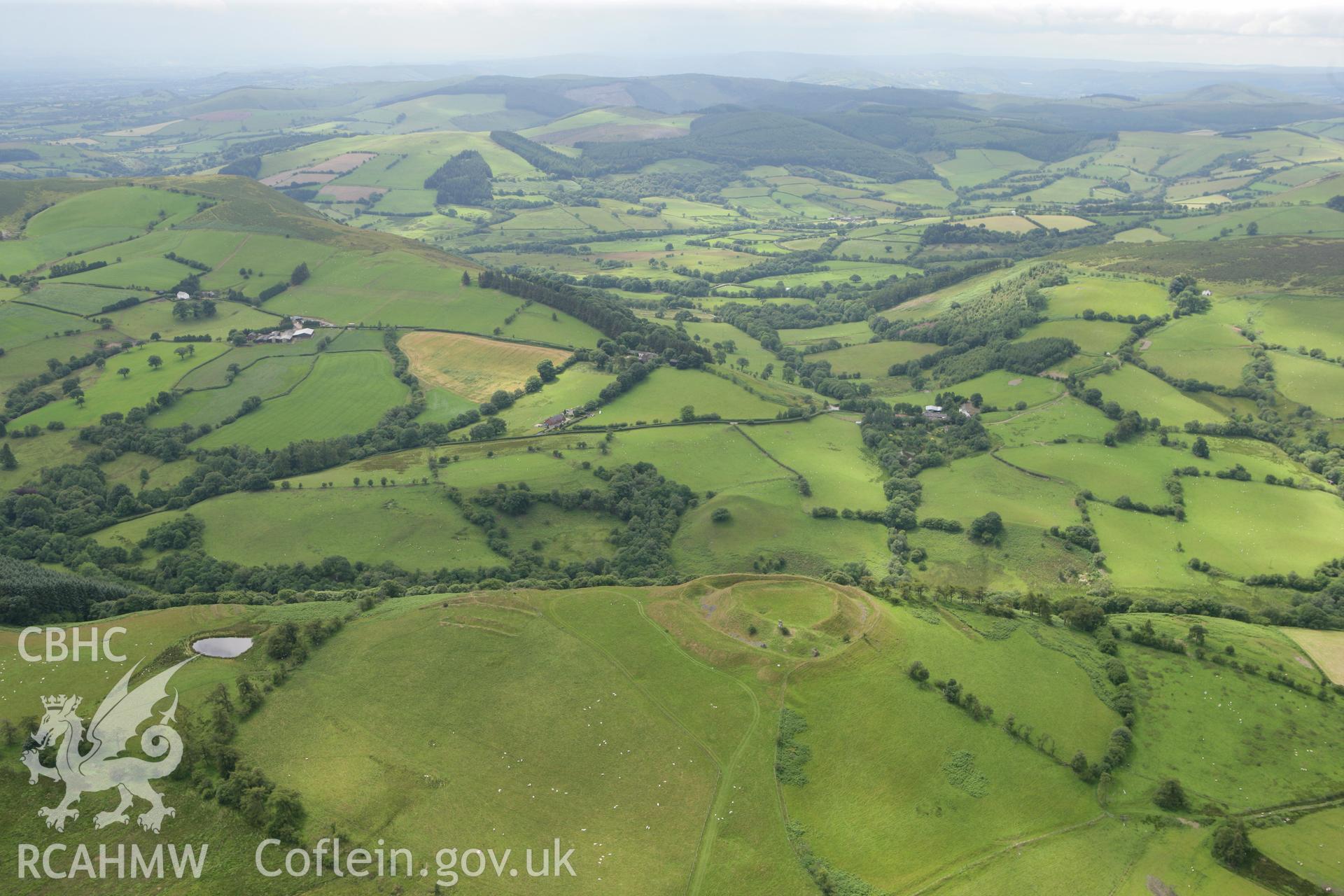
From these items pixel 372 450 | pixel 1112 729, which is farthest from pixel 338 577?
pixel 1112 729

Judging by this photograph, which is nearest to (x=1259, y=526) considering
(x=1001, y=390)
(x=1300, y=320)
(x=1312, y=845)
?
(x=1001, y=390)

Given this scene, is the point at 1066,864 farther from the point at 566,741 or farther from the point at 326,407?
the point at 326,407

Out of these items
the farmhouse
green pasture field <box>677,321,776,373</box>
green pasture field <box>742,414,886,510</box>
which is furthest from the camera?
green pasture field <box>677,321,776,373</box>

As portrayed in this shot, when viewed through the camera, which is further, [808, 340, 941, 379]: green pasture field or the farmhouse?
[808, 340, 941, 379]: green pasture field

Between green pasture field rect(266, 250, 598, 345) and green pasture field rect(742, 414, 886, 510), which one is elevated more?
green pasture field rect(266, 250, 598, 345)

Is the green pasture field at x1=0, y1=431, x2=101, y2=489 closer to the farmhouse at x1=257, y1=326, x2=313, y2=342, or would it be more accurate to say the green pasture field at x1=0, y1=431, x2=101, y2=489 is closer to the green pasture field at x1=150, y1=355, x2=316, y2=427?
the green pasture field at x1=150, y1=355, x2=316, y2=427

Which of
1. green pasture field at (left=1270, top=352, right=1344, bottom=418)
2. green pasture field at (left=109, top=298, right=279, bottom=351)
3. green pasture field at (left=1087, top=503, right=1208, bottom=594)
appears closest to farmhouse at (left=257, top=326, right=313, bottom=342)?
green pasture field at (left=109, top=298, right=279, bottom=351)
